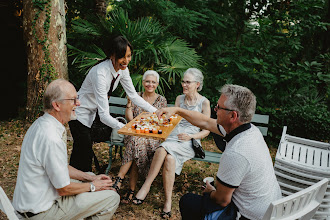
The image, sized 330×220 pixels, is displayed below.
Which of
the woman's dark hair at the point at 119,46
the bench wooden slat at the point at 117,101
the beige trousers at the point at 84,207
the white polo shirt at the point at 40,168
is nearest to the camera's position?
the white polo shirt at the point at 40,168

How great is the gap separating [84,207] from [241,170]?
4.33 feet

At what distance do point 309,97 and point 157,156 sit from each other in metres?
4.49

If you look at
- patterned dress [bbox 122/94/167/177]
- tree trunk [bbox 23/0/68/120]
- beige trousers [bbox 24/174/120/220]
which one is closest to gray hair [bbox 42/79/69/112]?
beige trousers [bbox 24/174/120/220]

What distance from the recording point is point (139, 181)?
13.9 feet

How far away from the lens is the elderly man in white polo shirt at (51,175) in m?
1.96

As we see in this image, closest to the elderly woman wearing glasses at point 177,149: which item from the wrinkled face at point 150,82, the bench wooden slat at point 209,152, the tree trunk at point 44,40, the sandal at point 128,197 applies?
the sandal at point 128,197

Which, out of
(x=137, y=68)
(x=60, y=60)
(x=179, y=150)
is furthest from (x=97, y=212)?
(x=60, y=60)

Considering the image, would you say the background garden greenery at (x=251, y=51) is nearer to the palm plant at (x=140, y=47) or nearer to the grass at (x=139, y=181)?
the palm plant at (x=140, y=47)

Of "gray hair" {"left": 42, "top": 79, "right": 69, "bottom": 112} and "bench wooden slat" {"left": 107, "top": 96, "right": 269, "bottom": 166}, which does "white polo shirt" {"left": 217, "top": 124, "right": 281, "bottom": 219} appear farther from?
"bench wooden slat" {"left": 107, "top": 96, "right": 269, "bottom": 166}

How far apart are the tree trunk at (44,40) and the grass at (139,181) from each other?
1231mm

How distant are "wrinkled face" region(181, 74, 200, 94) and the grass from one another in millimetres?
1477

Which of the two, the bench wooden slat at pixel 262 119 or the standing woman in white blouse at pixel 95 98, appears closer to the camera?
the standing woman in white blouse at pixel 95 98

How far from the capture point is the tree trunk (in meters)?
5.28

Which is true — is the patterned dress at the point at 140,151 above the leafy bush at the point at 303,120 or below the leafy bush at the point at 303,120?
below
